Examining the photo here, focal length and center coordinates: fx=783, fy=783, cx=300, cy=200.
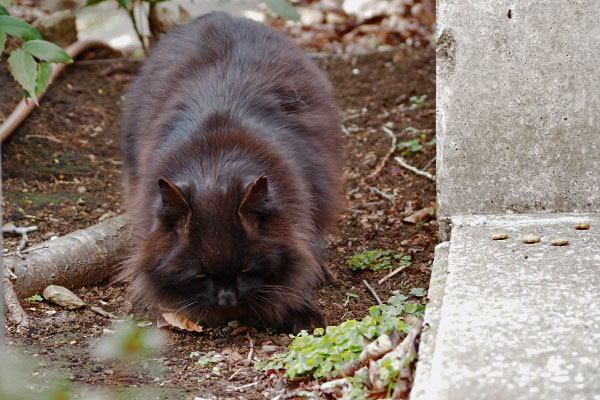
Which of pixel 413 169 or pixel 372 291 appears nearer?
pixel 372 291

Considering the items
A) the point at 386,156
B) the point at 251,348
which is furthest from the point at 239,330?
the point at 386,156

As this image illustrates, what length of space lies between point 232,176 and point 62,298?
4.04 ft

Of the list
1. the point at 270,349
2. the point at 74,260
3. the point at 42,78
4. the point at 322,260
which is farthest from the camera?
the point at 42,78

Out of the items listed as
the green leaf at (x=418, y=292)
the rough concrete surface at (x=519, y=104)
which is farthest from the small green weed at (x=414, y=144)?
the green leaf at (x=418, y=292)

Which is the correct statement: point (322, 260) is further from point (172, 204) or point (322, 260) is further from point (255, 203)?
point (172, 204)

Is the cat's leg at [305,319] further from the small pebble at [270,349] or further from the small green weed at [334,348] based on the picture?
the small green weed at [334,348]

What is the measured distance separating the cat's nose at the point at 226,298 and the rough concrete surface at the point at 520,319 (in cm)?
95

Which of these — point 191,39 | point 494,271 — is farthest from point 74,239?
point 494,271

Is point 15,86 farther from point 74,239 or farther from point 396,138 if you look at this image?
point 396,138

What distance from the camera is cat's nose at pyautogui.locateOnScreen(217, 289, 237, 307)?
3395mm

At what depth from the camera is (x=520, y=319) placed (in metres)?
2.55

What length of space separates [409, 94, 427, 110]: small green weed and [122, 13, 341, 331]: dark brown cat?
6.57 feet

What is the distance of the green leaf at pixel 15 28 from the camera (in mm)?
4270

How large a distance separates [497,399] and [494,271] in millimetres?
945
